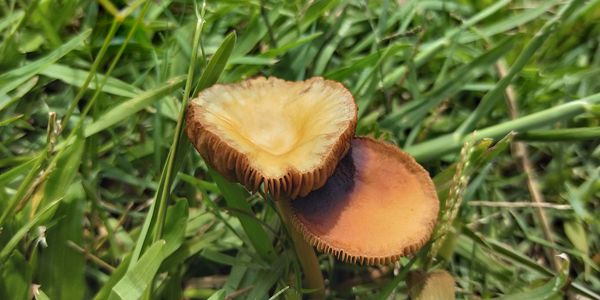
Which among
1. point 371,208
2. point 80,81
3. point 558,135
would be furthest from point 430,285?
point 80,81

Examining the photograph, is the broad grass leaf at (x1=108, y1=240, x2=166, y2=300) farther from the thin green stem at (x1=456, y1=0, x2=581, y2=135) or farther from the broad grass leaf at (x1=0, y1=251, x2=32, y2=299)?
the thin green stem at (x1=456, y1=0, x2=581, y2=135)

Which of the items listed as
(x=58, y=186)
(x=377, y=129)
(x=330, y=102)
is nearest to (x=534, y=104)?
(x=377, y=129)

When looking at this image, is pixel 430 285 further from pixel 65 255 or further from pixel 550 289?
pixel 65 255

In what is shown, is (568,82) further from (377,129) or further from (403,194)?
(403,194)

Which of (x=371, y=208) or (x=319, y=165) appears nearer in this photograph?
(x=319, y=165)

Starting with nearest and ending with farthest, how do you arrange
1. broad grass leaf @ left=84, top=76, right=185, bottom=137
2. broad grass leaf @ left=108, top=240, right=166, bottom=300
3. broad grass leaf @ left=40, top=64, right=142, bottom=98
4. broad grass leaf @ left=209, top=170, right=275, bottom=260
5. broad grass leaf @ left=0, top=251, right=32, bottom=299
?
1. broad grass leaf @ left=108, top=240, right=166, bottom=300
2. broad grass leaf @ left=0, top=251, right=32, bottom=299
3. broad grass leaf @ left=209, top=170, right=275, bottom=260
4. broad grass leaf @ left=84, top=76, right=185, bottom=137
5. broad grass leaf @ left=40, top=64, right=142, bottom=98

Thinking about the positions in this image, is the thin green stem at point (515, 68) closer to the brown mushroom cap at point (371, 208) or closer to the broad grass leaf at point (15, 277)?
the brown mushroom cap at point (371, 208)

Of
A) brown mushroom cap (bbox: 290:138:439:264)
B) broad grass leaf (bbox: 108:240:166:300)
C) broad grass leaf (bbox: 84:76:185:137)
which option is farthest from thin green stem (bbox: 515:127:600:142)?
broad grass leaf (bbox: 108:240:166:300)

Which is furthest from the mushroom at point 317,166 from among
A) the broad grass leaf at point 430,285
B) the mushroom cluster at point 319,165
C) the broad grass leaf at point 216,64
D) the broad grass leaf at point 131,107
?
the broad grass leaf at point 131,107
